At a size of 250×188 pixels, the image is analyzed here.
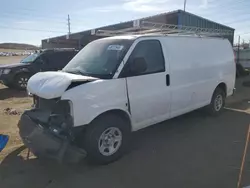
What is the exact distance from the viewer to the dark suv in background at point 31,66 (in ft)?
36.8

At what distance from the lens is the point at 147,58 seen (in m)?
4.89

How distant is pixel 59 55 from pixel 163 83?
8716mm

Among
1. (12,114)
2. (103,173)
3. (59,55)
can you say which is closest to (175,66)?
(103,173)

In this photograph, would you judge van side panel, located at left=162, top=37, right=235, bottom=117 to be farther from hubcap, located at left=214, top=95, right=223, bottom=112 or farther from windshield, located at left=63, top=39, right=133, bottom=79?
windshield, located at left=63, top=39, right=133, bottom=79

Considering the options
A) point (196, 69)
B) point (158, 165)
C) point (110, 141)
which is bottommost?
point (158, 165)

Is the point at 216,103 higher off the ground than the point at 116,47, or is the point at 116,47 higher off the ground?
the point at 116,47

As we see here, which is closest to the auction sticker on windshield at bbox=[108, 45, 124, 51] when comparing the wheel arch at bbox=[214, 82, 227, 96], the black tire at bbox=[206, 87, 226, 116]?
the black tire at bbox=[206, 87, 226, 116]

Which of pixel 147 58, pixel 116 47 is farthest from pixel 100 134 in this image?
pixel 147 58

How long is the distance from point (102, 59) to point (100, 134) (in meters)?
1.35

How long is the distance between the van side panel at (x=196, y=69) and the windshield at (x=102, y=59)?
106 cm

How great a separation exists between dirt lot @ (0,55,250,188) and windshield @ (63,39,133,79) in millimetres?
1504

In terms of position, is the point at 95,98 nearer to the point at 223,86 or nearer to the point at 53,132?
the point at 53,132

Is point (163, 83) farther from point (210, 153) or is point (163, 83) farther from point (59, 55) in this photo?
point (59, 55)

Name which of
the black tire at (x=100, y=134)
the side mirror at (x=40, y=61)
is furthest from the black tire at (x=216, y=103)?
the side mirror at (x=40, y=61)
